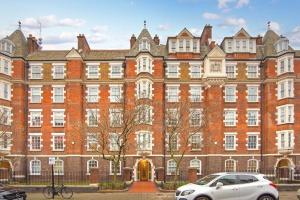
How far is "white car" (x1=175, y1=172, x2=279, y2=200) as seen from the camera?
22391mm

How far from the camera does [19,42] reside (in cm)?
5450

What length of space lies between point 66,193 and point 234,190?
1613 cm

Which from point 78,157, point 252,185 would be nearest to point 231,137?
point 78,157

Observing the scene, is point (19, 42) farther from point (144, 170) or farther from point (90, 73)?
point (144, 170)

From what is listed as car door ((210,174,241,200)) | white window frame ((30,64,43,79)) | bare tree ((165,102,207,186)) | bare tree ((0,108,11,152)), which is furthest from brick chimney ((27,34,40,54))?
car door ((210,174,241,200))

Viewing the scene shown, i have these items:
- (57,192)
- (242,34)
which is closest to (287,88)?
(242,34)

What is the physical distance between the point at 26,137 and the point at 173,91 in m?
18.5

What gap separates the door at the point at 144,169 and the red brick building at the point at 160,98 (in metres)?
0.84

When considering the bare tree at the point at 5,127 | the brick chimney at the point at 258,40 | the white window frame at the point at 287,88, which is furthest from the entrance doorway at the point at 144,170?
the brick chimney at the point at 258,40

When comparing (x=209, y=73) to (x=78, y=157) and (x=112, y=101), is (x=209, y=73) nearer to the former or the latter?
(x=112, y=101)

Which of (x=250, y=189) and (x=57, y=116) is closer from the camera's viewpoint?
(x=250, y=189)

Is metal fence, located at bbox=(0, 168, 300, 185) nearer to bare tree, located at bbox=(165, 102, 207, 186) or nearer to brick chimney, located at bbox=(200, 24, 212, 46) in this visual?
bare tree, located at bbox=(165, 102, 207, 186)

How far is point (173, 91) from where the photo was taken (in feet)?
175

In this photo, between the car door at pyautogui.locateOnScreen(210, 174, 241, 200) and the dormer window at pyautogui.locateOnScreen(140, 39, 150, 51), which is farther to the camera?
the dormer window at pyautogui.locateOnScreen(140, 39, 150, 51)
